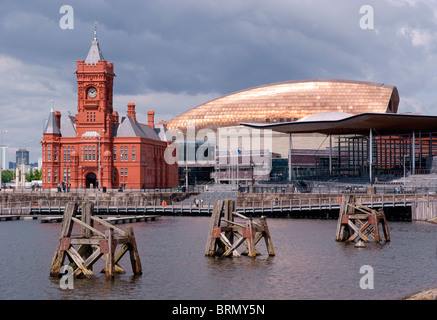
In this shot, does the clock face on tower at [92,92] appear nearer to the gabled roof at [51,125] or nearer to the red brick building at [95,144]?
the red brick building at [95,144]

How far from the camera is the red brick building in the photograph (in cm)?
11725

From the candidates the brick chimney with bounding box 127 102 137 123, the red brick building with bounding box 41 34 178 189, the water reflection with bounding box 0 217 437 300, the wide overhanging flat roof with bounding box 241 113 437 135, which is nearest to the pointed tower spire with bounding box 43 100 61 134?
the red brick building with bounding box 41 34 178 189

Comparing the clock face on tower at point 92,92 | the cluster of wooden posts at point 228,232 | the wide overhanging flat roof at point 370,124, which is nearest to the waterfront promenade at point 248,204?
the wide overhanging flat roof at point 370,124

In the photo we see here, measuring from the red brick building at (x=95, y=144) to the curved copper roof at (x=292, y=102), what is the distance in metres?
62.3

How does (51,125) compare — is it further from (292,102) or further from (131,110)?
(292,102)

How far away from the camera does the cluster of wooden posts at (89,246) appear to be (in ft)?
113

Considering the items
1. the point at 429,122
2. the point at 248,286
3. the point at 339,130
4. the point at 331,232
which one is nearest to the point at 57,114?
the point at 339,130

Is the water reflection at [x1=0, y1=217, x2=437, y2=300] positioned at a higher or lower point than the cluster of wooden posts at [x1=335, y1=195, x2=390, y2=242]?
lower

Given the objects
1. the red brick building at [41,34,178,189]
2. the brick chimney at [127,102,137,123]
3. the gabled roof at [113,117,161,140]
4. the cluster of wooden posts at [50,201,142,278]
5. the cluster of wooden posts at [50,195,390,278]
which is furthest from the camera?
the brick chimney at [127,102,137,123]

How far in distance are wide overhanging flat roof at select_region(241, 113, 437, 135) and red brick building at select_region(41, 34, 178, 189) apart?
74.9ft

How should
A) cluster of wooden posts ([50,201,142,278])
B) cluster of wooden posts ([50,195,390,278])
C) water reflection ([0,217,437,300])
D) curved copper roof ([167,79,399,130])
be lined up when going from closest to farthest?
1. water reflection ([0,217,437,300])
2. cluster of wooden posts ([50,201,142,278])
3. cluster of wooden posts ([50,195,390,278])
4. curved copper roof ([167,79,399,130])

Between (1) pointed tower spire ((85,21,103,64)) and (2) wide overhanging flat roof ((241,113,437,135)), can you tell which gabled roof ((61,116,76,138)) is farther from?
(2) wide overhanging flat roof ((241,113,437,135))

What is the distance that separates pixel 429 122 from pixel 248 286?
7564 cm

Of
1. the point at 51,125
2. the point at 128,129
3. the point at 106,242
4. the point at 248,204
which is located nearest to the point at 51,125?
the point at 51,125
